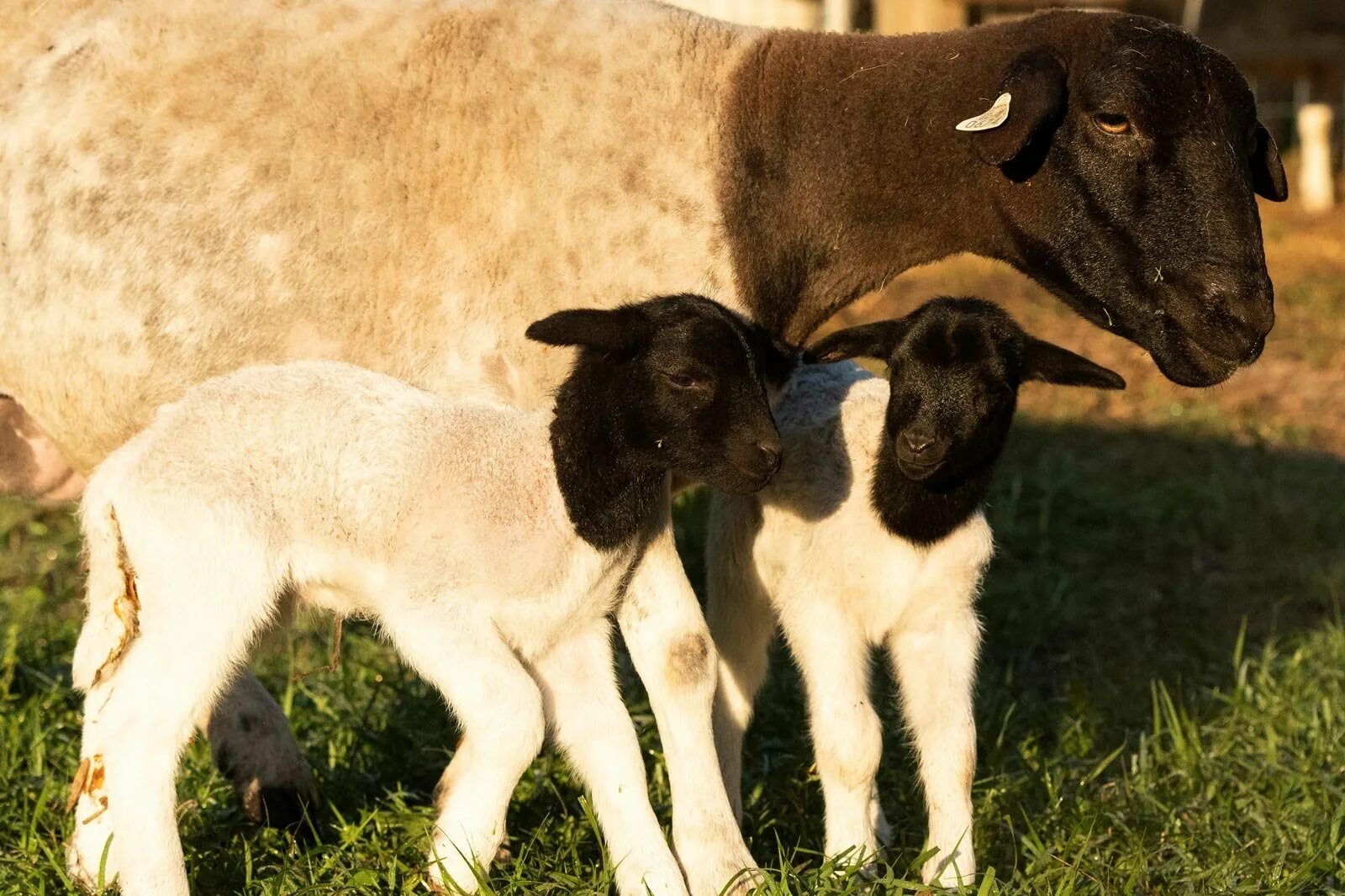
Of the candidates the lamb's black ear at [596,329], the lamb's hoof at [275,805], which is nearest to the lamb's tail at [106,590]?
the lamb's hoof at [275,805]

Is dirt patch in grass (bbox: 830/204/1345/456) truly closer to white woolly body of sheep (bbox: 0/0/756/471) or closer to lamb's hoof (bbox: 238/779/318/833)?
white woolly body of sheep (bbox: 0/0/756/471)

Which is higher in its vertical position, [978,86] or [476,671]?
[978,86]

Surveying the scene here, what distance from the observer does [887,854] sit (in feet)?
18.4

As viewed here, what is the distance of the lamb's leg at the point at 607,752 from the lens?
4.70 meters

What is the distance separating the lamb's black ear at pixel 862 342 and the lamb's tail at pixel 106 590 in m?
2.07

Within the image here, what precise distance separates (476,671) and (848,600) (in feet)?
4.23

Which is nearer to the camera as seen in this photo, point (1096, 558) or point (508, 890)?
point (508, 890)

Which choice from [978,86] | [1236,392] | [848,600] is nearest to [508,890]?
[848,600]

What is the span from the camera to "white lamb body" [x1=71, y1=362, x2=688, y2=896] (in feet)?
14.6

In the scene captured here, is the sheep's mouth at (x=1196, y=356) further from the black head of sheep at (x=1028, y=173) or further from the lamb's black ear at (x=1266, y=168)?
the lamb's black ear at (x=1266, y=168)

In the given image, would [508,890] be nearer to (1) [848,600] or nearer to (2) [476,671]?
(2) [476,671]

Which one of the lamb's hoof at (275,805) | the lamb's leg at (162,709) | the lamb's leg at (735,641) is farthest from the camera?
the lamb's leg at (735,641)

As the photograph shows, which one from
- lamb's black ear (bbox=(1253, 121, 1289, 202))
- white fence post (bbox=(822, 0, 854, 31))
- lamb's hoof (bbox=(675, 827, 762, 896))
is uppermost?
lamb's black ear (bbox=(1253, 121, 1289, 202))

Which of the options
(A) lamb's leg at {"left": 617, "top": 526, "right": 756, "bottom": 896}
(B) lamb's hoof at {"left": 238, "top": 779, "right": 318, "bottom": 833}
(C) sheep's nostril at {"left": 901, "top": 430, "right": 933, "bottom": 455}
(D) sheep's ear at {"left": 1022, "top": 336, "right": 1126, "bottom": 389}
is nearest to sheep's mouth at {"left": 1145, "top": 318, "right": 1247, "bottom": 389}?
(D) sheep's ear at {"left": 1022, "top": 336, "right": 1126, "bottom": 389}
